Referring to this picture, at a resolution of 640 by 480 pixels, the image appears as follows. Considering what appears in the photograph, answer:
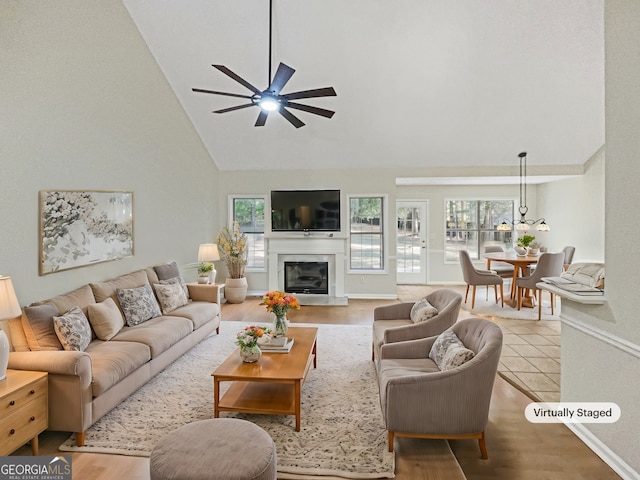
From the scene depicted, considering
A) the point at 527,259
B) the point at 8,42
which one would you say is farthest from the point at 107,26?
the point at 527,259

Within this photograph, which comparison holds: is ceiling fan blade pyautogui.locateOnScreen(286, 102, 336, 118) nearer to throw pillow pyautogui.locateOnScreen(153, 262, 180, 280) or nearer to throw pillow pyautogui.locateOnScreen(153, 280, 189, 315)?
throw pillow pyautogui.locateOnScreen(153, 280, 189, 315)

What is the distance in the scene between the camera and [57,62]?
376cm

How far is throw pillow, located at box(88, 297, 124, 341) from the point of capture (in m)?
3.73

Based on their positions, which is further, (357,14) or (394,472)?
(357,14)

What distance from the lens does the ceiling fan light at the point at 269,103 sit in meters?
3.47

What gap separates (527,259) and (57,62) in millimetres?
7107

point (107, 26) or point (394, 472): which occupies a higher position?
point (107, 26)

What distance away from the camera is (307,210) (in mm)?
7812

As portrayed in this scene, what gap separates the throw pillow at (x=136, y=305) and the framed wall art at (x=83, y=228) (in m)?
0.52

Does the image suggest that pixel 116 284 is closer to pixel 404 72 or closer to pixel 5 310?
pixel 5 310

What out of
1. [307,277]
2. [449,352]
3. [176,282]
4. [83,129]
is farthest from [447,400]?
[307,277]

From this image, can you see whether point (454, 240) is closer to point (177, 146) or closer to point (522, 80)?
point (522, 80)

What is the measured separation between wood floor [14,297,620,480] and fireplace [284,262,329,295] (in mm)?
4939

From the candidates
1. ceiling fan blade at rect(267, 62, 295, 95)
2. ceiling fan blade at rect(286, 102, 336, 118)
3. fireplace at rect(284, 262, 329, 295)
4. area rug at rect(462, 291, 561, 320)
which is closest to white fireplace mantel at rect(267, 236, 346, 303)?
fireplace at rect(284, 262, 329, 295)
